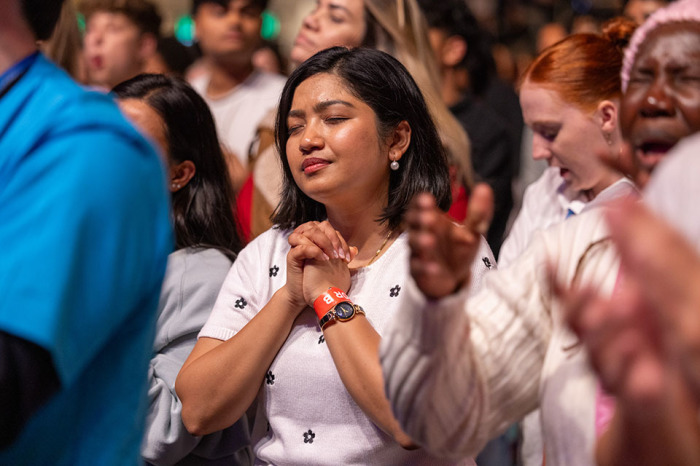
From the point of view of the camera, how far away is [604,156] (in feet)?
4.22

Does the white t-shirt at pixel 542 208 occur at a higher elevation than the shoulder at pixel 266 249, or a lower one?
lower

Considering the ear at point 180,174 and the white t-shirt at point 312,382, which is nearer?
the white t-shirt at point 312,382

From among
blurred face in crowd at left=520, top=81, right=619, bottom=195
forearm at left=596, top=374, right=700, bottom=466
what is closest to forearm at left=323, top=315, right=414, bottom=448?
forearm at left=596, top=374, right=700, bottom=466

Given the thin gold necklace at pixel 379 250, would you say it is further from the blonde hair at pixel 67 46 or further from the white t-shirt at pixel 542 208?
the blonde hair at pixel 67 46

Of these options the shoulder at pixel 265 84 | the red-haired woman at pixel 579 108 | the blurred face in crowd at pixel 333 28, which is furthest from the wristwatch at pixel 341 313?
the shoulder at pixel 265 84

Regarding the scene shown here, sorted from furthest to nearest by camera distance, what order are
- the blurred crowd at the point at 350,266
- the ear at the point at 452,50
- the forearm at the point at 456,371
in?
the ear at the point at 452,50, the forearm at the point at 456,371, the blurred crowd at the point at 350,266

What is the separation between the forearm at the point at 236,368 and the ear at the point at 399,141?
0.49 m

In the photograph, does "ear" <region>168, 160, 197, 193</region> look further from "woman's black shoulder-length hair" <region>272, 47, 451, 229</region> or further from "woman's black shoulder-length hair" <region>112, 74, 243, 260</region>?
"woman's black shoulder-length hair" <region>272, 47, 451, 229</region>

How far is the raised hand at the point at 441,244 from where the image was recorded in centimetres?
121

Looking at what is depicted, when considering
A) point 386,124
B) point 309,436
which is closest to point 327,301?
point 309,436

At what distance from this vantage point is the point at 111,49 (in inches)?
176

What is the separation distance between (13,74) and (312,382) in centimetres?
99

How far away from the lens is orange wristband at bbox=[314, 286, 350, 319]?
2.02 metres

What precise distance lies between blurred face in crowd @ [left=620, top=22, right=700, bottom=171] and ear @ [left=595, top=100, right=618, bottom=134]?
92cm
